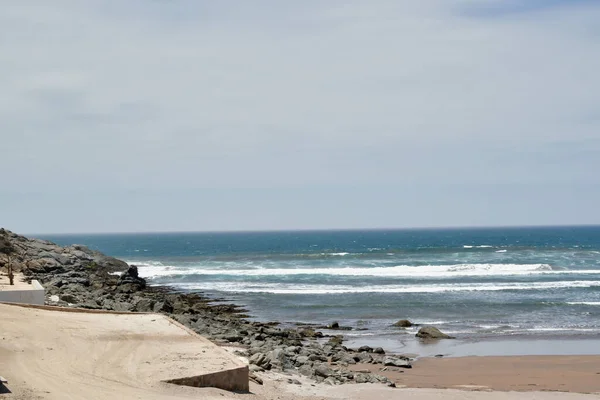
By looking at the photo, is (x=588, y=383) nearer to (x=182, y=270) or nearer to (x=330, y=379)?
(x=330, y=379)

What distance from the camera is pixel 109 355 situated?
13188 millimetres

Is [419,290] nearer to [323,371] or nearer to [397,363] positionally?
[397,363]

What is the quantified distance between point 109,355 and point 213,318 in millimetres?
14211

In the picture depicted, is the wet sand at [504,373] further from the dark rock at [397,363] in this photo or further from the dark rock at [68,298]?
the dark rock at [68,298]

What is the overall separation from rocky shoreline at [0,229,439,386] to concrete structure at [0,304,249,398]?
59.1 inches

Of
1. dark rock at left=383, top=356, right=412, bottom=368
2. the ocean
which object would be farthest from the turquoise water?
dark rock at left=383, top=356, right=412, bottom=368

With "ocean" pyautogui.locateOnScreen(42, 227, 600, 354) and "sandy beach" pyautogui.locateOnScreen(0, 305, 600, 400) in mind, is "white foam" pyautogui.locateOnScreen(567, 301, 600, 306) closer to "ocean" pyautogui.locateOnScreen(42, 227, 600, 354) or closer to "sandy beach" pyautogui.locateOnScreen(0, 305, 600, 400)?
"ocean" pyautogui.locateOnScreen(42, 227, 600, 354)

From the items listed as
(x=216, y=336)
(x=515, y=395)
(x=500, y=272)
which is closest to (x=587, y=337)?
(x=515, y=395)

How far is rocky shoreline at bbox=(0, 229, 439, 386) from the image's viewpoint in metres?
16.6

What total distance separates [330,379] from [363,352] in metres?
4.75

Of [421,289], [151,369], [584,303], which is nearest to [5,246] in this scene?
[421,289]

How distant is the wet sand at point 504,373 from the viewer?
16453 millimetres

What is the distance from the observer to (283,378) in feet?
48.5

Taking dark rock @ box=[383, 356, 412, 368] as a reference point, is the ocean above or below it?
above
